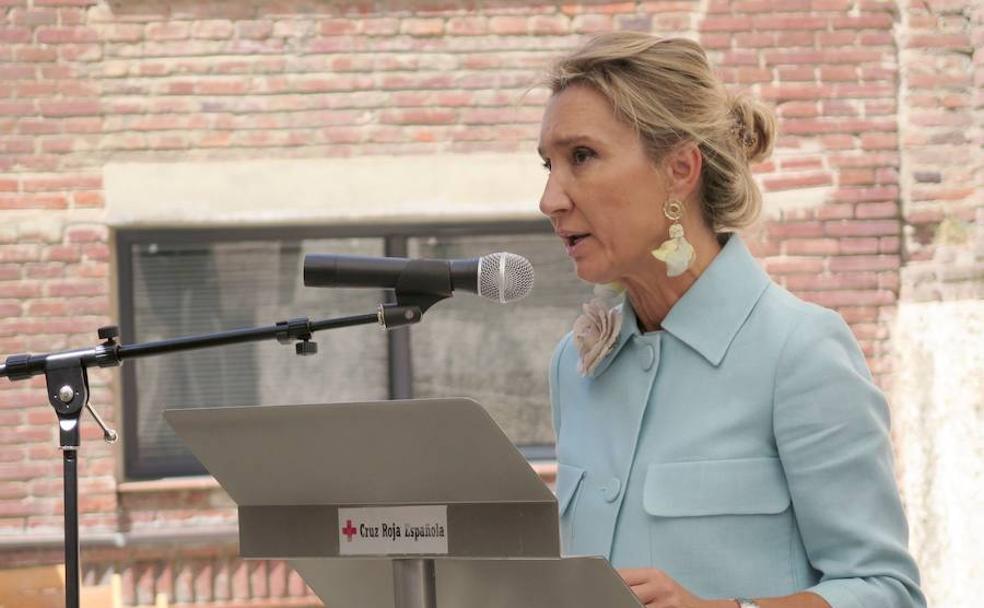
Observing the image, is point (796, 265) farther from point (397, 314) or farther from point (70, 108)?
point (397, 314)

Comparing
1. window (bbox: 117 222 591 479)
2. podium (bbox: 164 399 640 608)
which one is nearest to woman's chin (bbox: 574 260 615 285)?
podium (bbox: 164 399 640 608)

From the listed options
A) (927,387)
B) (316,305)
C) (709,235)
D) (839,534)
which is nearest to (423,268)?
(709,235)

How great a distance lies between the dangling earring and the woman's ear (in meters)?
0.02

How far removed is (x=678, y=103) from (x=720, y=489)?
605 millimetres

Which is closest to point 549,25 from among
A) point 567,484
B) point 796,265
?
point 796,265

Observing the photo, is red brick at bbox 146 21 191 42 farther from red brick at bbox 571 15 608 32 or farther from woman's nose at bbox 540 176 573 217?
woman's nose at bbox 540 176 573 217

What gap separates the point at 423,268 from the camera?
2109mm

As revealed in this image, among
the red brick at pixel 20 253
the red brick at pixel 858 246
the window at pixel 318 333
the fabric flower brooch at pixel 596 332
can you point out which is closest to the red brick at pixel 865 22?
the red brick at pixel 858 246

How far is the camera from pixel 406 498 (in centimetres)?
171

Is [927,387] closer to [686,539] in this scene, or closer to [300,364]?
[300,364]

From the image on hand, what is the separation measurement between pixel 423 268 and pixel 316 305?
436 cm

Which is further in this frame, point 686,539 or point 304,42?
point 304,42

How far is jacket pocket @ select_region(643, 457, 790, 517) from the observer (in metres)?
1.99

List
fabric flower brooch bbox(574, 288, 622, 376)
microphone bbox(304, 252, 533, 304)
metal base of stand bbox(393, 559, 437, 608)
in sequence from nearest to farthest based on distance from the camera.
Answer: metal base of stand bbox(393, 559, 437, 608) < microphone bbox(304, 252, 533, 304) < fabric flower brooch bbox(574, 288, 622, 376)
